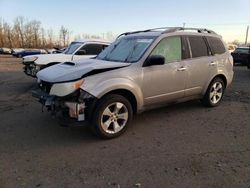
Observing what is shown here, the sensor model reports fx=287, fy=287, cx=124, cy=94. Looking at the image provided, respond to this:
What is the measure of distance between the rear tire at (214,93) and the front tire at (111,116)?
2.49 meters

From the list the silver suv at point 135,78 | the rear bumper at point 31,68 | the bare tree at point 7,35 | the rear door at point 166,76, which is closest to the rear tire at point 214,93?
the silver suv at point 135,78

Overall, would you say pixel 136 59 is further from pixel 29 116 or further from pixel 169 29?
A: pixel 29 116

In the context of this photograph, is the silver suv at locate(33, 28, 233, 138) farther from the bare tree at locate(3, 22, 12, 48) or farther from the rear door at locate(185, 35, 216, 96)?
the bare tree at locate(3, 22, 12, 48)

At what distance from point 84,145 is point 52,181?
3.97 ft

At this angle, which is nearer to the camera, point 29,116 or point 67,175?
point 67,175

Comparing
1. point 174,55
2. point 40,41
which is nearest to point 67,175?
point 174,55

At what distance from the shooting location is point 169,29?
240 inches

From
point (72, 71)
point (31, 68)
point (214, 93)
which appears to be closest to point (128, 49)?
point (72, 71)

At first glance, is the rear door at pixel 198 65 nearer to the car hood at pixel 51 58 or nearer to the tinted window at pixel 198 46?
the tinted window at pixel 198 46

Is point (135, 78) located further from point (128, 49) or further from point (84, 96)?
point (84, 96)

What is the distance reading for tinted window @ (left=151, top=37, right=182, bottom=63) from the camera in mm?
5715

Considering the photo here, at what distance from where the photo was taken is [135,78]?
5.25 m

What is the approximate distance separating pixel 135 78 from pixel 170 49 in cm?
120

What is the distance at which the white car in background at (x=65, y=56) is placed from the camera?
1036 cm
